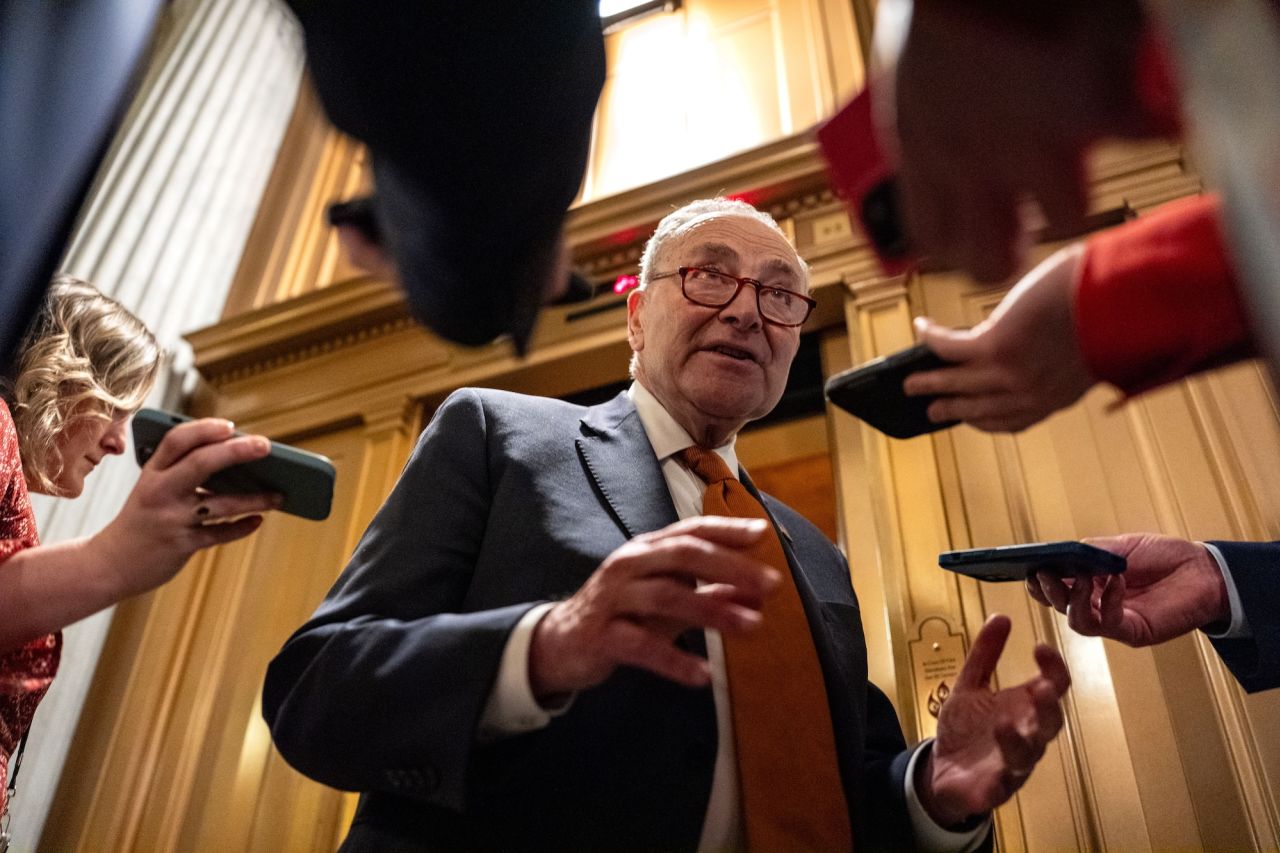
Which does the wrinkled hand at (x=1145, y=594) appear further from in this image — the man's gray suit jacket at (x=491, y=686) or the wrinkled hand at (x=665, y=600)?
the wrinkled hand at (x=665, y=600)

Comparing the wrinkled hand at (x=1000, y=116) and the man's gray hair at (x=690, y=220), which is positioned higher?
the man's gray hair at (x=690, y=220)

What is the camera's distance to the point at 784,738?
79 centimetres

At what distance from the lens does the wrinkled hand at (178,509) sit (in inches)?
24.4

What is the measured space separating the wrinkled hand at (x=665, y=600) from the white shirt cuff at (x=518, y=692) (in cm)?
5

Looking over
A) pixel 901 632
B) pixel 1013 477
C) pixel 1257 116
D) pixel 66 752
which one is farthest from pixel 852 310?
pixel 66 752

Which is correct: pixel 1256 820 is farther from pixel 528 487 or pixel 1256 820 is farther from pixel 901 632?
pixel 528 487

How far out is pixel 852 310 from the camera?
5.94 ft

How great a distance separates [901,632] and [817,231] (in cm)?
85

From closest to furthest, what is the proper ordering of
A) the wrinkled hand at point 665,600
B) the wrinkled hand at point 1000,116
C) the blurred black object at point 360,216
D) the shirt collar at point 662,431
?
the wrinkled hand at point 1000,116
the blurred black object at point 360,216
the wrinkled hand at point 665,600
the shirt collar at point 662,431

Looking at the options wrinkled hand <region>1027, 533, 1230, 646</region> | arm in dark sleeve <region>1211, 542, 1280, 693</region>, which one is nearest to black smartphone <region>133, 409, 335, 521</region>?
wrinkled hand <region>1027, 533, 1230, 646</region>

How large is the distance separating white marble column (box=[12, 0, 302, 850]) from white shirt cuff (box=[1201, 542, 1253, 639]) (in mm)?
2058

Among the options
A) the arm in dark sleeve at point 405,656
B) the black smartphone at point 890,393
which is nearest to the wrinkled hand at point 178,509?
the arm in dark sleeve at point 405,656

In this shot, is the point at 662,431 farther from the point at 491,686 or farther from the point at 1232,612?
the point at 1232,612

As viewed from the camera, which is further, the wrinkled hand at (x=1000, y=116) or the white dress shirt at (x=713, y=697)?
the white dress shirt at (x=713, y=697)
